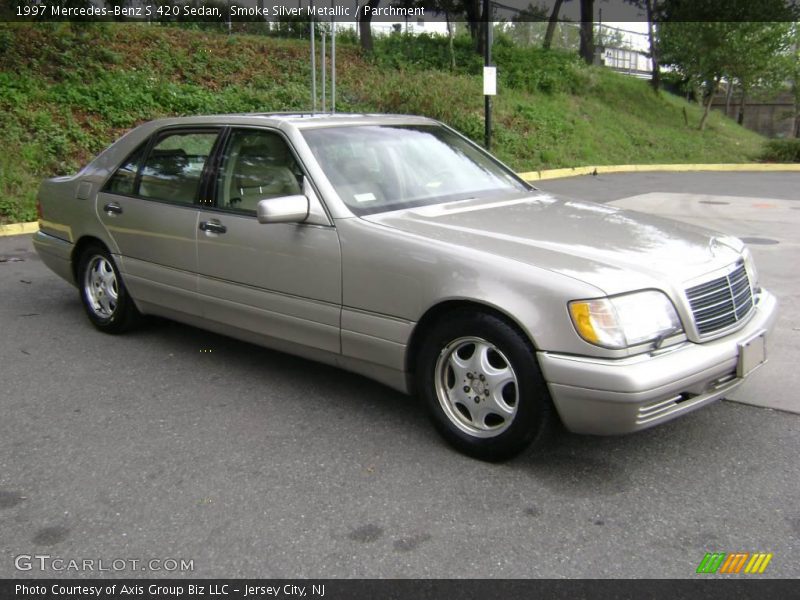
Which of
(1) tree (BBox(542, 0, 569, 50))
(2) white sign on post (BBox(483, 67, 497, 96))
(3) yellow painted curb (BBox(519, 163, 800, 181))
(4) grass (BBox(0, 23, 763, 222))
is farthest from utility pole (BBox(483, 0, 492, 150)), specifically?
(1) tree (BBox(542, 0, 569, 50))

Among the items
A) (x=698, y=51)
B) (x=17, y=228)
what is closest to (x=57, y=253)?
(x=17, y=228)

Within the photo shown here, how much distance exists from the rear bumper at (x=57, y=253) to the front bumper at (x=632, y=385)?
4.04 m

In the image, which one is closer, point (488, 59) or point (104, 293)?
point (104, 293)

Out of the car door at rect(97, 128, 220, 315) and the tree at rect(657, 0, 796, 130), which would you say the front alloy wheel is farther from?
the tree at rect(657, 0, 796, 130)

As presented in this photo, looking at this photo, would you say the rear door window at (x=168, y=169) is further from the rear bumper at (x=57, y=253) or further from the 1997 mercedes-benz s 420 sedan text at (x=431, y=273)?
A: the rear bumper at (x=57, y=253)

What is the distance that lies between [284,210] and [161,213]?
4.56 ft

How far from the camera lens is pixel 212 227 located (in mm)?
4586

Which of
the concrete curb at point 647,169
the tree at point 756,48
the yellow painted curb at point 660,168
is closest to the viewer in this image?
the concrete curb at point 647,169

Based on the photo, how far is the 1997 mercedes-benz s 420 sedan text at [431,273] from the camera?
320 centimetres

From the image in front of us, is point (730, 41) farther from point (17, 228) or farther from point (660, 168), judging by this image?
point (17, 228)

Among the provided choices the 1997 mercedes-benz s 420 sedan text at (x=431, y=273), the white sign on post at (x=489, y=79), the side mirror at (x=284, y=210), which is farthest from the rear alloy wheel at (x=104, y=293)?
the white sign on post at (x=489, y=79)

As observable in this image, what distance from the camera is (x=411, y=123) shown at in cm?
492

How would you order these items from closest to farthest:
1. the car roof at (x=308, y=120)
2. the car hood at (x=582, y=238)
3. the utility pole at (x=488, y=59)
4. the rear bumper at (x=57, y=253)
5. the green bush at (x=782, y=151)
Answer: the car hood at (x=582, y=238) → the car roof at (x=308, y=120) → the rear bumper at (x=57, y=253) → the utility pole at (x=488, y=59) → the green bush at (x=782, y=151)

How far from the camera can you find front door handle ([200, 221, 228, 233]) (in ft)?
14.9
